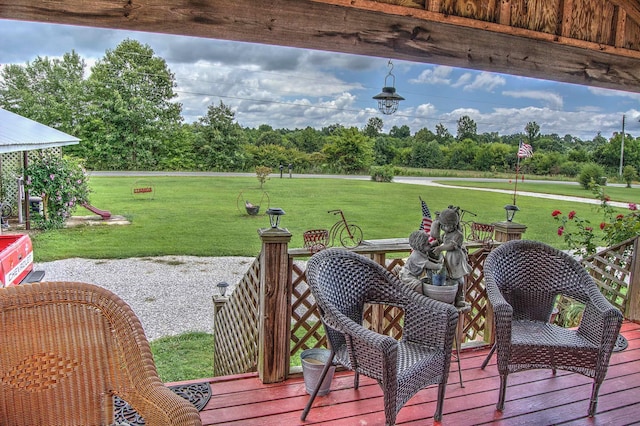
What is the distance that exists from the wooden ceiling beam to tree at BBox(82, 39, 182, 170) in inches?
146

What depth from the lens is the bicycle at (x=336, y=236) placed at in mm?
2463

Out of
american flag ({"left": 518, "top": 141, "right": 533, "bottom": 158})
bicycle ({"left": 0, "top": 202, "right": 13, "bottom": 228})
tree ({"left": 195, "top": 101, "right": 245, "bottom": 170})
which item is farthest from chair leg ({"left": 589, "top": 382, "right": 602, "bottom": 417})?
bicycle ({"left": 0, "top": 202, "right": 13, "bottom": 228})

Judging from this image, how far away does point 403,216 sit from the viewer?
870cm

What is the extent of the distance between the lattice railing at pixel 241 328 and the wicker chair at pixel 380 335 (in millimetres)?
489

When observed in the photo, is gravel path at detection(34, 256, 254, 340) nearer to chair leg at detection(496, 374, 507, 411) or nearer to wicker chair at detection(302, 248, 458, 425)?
wicker chair at detection(302, 248, 458, 425)

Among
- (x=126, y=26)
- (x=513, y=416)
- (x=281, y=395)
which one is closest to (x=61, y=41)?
(x=126, y=26)

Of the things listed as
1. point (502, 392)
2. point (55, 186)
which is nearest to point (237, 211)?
point (55, 186)

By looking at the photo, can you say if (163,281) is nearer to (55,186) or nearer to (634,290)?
(55,186)

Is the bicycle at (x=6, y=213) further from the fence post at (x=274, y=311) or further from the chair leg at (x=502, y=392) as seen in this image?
the chair leg at (x=502, y=392)

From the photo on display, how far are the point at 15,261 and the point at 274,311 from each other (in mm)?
2614

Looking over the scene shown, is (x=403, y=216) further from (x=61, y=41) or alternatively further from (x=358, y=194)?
(x=61, y=41)

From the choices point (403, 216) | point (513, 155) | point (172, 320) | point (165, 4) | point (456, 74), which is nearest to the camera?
point (165, 4)

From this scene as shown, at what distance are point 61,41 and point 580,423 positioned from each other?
20.5 feet

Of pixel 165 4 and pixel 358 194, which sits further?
pixel 358 194
